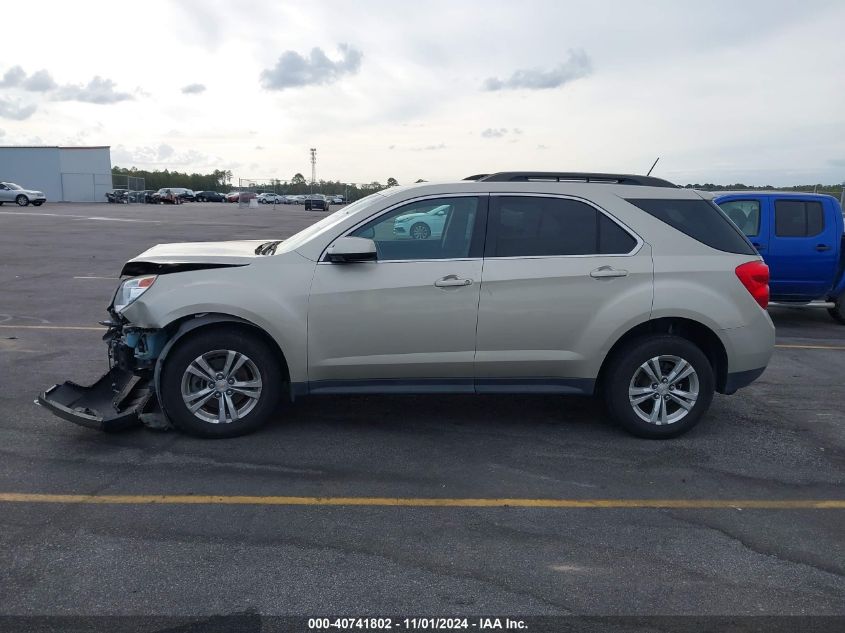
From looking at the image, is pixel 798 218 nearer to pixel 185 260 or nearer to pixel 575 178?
pixel 575 178

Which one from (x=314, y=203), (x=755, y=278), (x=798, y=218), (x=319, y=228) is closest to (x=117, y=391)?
(x=319, y=228)

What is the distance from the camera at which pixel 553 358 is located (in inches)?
211

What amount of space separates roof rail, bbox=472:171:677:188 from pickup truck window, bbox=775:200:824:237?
5.44m

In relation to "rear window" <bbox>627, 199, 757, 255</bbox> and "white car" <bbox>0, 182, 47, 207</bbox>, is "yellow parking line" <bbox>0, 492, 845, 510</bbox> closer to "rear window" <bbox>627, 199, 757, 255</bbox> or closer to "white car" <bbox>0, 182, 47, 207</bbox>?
"rear window" <bbox>627, 199, 757, 255</bbox>

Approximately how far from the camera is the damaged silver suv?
5.17 meters

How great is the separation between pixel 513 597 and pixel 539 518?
86 centimetres

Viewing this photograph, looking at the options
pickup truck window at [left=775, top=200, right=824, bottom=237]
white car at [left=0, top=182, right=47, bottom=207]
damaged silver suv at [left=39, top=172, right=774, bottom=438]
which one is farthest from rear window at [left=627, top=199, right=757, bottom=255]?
white car at [left=0, top=182, right=47, bottom=207]

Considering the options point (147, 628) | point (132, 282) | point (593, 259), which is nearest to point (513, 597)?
point (147, 628)

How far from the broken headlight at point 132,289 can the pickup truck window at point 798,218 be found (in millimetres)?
8548

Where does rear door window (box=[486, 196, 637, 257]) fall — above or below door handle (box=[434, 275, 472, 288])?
above

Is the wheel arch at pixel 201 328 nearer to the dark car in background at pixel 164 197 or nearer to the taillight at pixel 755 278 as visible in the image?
the taillight at pixel 755 278

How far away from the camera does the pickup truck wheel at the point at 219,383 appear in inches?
203

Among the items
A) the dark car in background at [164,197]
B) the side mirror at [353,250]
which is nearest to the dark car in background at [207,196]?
the dark car in background at [164,197]

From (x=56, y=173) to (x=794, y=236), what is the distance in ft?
214
